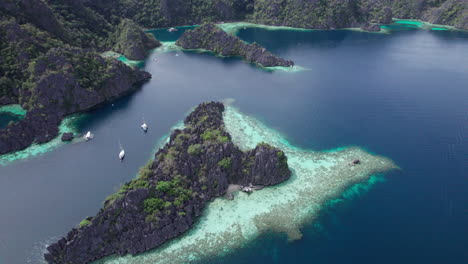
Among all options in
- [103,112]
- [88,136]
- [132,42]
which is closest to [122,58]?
[132,42]

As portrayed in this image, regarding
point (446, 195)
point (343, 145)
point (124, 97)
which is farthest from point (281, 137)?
point (124, 97)

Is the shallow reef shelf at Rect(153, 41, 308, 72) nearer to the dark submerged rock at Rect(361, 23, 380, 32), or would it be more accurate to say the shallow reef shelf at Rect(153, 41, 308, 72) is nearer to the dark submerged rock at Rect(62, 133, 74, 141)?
the dark submerged rock at Rect(62, 133, 74, 141)

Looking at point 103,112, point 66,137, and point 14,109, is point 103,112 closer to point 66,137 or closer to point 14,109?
point 66,137

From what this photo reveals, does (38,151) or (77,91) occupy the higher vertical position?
(77,91)

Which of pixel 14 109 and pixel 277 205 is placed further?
pixel 14 109

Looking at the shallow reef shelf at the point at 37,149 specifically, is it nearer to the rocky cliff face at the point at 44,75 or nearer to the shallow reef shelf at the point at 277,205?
the rocky cliff face at the point at 44,75

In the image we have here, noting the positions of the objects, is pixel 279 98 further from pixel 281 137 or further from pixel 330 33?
pixel 330 33
